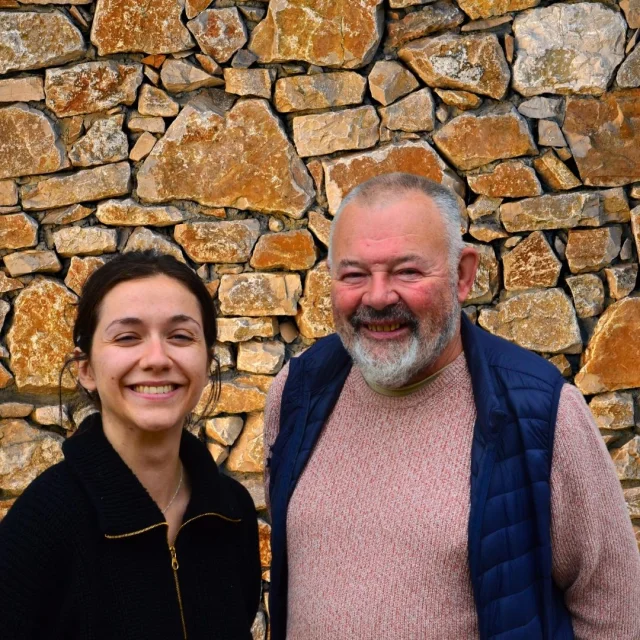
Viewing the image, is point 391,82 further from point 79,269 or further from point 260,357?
point 79,269

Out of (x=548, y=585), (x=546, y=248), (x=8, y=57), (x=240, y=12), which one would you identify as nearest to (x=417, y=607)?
(x=548, y=585)

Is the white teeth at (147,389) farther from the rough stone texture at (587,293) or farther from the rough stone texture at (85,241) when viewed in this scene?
the rough stone texture at (587,293)

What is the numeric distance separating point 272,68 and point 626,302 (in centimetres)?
151

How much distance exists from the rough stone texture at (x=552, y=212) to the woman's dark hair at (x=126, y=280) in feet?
5.11

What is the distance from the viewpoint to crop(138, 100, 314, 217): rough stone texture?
125 inches

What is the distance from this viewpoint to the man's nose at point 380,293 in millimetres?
1858

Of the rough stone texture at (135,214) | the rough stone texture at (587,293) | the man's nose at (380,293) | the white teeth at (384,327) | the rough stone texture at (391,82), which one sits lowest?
the white teeth at (384,327)

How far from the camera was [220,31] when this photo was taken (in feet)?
10.3

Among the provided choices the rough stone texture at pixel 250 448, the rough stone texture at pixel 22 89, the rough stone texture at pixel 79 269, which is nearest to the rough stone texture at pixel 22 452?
the rough stone texture at pixel 79 269

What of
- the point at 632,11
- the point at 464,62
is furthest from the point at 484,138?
the point at 632,11

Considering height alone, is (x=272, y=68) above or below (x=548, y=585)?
above

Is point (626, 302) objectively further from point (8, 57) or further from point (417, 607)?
point (8, 57)

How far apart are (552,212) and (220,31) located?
4.41ft

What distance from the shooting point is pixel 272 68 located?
3166 millimetres
